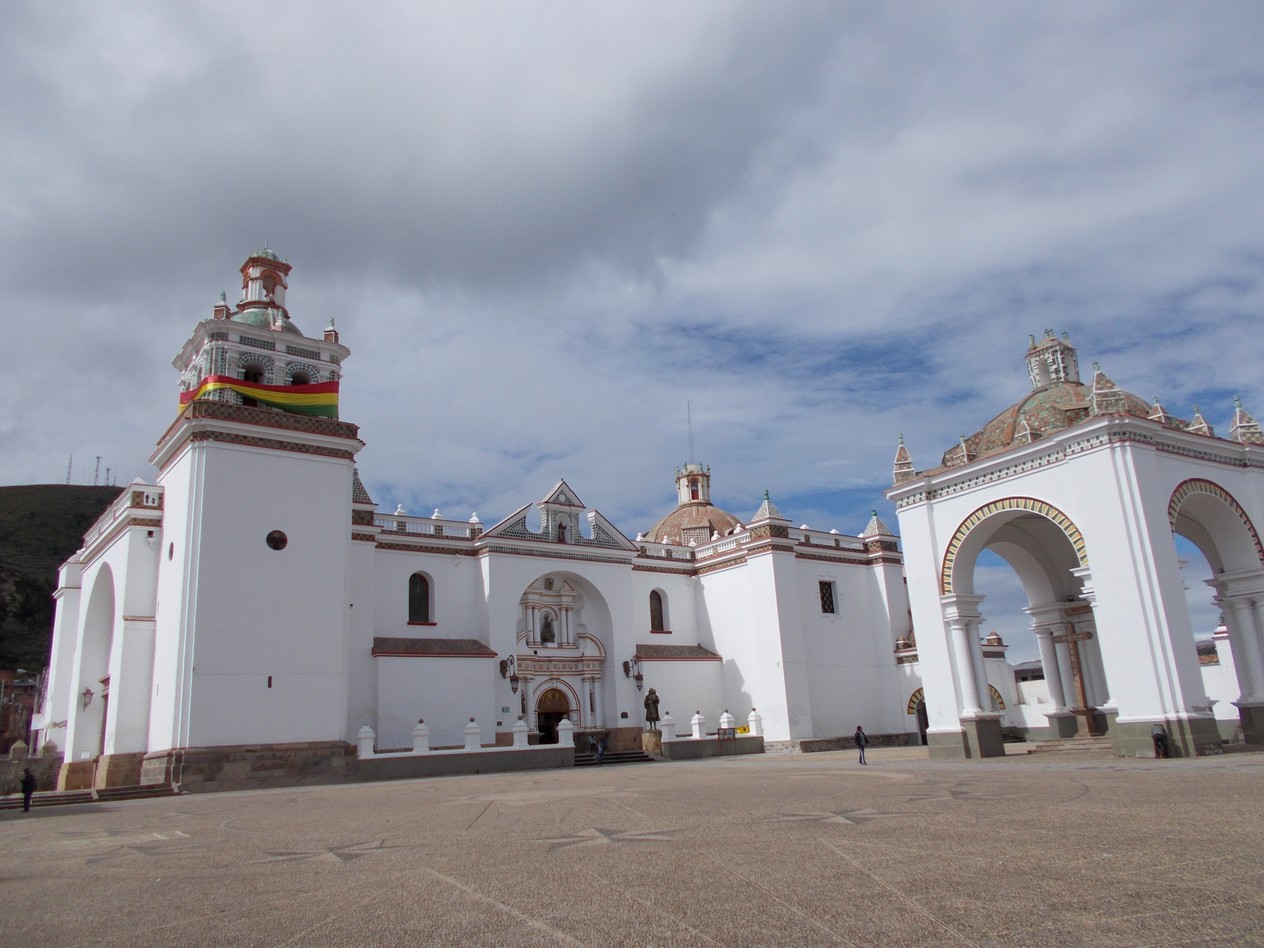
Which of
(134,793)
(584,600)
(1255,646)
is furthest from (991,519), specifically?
(134,793)

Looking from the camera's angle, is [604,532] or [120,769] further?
[604,532]

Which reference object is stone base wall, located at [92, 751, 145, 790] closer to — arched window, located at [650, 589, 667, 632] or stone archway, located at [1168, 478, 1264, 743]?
arched window, located at [650, 589, 667, 632]

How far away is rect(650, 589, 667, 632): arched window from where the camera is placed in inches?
1214

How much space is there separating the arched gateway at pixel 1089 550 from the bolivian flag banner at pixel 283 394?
45.9 feet

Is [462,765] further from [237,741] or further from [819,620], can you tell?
[819,620]

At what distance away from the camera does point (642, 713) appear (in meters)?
28.1

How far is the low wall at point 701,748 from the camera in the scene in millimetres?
25531

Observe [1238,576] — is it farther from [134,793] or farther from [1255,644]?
[134,793]

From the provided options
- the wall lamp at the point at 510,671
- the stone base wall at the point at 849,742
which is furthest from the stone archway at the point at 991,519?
the wall lamp at the point at 510,671

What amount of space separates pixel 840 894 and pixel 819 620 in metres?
25.3

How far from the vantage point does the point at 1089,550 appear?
51.6ft

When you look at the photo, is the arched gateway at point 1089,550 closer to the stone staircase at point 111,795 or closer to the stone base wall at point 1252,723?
the stone base wall at point 1252,723

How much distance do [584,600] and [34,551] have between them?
214 ft

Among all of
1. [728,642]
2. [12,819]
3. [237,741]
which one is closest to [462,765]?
[237,741]
